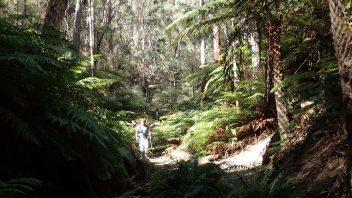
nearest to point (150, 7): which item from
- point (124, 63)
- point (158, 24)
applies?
point (158, 24)

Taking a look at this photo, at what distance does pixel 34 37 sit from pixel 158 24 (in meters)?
39.2

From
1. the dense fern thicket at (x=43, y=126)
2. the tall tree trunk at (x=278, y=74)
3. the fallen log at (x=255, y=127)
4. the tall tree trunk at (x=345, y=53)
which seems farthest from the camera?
the fallen log at (x=255, y=127)

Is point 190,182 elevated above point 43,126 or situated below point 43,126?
below

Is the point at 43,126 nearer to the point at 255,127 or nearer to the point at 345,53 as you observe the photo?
the point at 345,53

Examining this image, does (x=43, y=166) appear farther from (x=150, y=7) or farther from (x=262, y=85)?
(x=150, y=7)

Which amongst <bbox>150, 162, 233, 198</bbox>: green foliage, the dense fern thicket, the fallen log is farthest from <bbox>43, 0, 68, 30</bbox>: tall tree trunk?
the fallen log

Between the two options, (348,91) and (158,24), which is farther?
(158,24)

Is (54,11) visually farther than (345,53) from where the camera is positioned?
Yes

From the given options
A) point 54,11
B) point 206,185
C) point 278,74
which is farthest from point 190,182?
point 54,11

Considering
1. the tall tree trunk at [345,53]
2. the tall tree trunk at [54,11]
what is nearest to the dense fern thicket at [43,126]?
the tall tree trunk at [345,53]

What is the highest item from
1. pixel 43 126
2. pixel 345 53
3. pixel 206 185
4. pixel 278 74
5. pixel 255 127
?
pixel 345 53

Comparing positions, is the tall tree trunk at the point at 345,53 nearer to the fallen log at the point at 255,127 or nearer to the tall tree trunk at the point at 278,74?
the tall tree trunk at the point at 278,74

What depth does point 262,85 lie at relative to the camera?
11.3 metres

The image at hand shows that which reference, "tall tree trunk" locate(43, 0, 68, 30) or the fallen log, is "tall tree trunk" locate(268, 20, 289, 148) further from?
the fallen log
